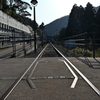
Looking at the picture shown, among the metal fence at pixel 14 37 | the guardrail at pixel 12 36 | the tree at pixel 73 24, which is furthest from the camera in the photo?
the tree at pixel 73 24

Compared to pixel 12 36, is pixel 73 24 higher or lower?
higher

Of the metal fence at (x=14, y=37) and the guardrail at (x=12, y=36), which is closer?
the metal fence at (x=14, y=37)

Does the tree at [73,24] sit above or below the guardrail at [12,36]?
above

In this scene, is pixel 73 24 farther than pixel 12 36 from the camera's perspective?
Yes

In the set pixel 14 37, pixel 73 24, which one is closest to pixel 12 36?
pixel 14 37

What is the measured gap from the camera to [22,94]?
298cm

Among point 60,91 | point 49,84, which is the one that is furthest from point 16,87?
point 60,91

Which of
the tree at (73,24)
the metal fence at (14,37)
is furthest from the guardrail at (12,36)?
the tree at (73,24)

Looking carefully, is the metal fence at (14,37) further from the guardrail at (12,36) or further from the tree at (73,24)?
the tree at (73,24)

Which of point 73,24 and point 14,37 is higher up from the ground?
point 73,24

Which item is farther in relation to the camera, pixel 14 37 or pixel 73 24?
pixel 73 24

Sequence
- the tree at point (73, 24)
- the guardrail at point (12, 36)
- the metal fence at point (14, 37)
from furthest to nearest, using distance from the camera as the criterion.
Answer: the tree at point (73, 24)
the guardrail at point (12, 36)
the metal fence at point (14, 37)

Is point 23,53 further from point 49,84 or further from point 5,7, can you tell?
point 5,7

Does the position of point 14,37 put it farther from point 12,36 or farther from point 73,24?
point 73,24
